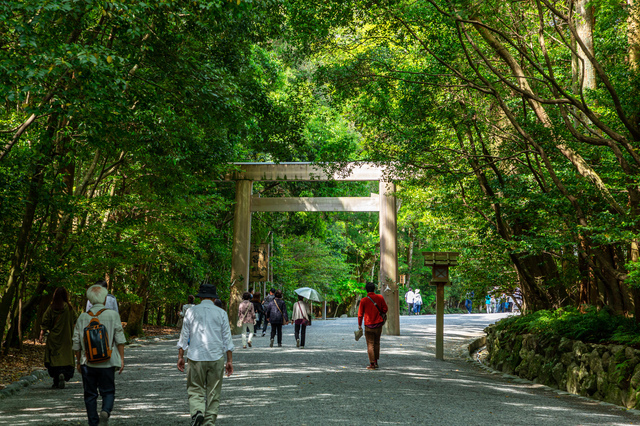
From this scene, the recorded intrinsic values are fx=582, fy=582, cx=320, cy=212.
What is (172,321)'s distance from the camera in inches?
1019

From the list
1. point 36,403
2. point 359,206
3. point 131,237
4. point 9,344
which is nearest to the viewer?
point 36,403

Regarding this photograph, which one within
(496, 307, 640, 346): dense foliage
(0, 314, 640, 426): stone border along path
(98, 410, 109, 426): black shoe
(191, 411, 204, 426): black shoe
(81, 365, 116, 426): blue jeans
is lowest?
(0, 314, 640, 426): stone border along path

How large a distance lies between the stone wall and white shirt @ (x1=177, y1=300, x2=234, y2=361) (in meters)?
5.53

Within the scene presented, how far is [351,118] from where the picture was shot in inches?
513

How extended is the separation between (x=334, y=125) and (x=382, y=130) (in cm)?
1375

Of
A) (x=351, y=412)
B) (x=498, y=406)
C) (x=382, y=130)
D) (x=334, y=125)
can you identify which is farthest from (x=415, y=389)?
(x=334, y=125)

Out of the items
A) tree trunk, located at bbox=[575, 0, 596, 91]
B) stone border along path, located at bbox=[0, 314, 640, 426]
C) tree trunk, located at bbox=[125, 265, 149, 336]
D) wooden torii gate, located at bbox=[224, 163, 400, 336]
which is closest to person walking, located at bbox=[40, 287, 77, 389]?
stone border along path, located at bbox=[0, 314, 640, 426]

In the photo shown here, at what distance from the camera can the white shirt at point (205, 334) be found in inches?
211

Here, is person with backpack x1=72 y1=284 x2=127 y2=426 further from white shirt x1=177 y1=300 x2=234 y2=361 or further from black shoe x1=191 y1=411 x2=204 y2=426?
black shoe x1=191 y1=411 x2=204 y2=426

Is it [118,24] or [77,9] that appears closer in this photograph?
[77,9]

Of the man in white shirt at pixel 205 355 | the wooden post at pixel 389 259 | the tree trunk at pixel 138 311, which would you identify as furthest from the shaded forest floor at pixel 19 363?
the wooden post at pixel 389 259

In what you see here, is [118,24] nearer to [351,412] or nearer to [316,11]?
[316,11]

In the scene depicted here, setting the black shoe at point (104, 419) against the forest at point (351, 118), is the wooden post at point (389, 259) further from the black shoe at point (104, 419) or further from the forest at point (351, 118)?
the black shoe at point (104, 419)

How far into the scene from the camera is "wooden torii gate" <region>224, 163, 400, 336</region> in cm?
1825
